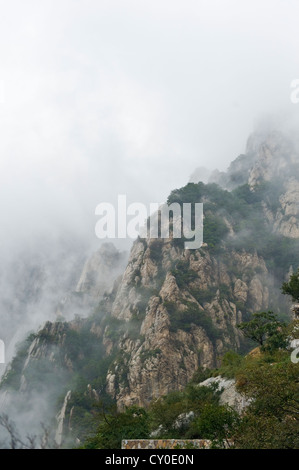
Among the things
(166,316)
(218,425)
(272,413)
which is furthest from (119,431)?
(166,316)

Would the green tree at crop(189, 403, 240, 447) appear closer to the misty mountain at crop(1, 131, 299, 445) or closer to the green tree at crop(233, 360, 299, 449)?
the green tree at crop(233, 360, 299, 449)

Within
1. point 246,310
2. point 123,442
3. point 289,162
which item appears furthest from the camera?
point 289,162

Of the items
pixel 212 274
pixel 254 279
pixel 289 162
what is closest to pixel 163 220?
pixel 212 274

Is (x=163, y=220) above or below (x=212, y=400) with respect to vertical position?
above

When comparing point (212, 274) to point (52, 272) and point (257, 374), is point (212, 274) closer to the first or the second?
point (257, 374)

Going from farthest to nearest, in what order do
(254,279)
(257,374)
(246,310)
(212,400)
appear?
(254,279) < (246,310) < (212,400) < (257,374)

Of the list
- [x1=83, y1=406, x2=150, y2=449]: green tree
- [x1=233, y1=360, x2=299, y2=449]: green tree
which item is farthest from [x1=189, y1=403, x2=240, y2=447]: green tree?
[x1=83, y1=406, x2=150, y2=449]: green tree

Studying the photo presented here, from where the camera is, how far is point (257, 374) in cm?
1540

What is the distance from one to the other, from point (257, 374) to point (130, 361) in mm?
41812

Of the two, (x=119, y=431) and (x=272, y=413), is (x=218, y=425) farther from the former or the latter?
(x=119, y=431)

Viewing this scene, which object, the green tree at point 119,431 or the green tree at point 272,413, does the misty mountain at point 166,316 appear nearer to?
the green tree at point 119,431

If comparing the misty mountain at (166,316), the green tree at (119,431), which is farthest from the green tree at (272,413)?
the misty mountain at (166,316)

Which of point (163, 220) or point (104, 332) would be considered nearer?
point (104, 332)

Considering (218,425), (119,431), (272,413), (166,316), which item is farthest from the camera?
(166,316)
